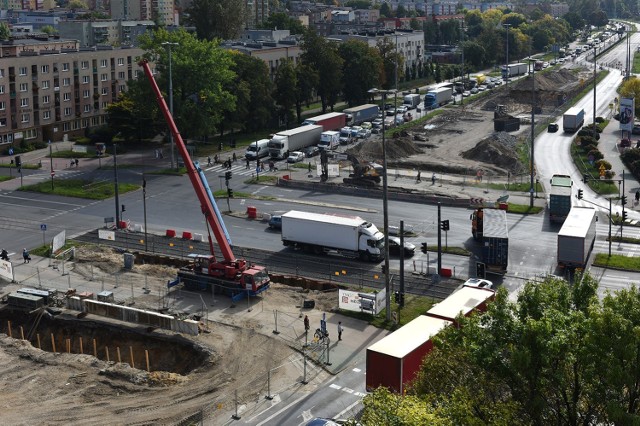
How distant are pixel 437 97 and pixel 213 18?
134 ft

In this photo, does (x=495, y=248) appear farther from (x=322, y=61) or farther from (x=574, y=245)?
(x=322, y=61)

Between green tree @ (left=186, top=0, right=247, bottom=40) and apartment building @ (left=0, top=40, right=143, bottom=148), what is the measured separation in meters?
36.3

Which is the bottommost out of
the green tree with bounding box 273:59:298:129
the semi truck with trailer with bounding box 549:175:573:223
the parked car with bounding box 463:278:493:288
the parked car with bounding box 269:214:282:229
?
the parked car with bounding box 463:278:493:288

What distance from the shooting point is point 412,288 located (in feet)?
159

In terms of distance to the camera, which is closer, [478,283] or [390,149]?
[478,283]

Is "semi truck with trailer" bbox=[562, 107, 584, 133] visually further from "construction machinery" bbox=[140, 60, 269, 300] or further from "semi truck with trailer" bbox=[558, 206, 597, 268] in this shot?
"construction machinery" bbox=[140, 60, 269, 300]

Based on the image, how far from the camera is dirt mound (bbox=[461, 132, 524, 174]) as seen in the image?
272 ft

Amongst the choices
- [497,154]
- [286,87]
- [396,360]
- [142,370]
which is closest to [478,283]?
[396,360]

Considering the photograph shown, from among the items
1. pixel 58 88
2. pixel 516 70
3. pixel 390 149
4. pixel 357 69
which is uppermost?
pixel 357 69

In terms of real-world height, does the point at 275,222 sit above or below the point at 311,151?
below

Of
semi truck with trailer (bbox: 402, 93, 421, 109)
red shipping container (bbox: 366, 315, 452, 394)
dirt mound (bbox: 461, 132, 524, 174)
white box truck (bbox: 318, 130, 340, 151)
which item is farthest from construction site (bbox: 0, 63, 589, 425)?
semi truck with trailer (bbox: 402, 93, 421, 109)

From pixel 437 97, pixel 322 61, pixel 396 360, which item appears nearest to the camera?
pixel 396 360

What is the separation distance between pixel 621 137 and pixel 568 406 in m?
83.0

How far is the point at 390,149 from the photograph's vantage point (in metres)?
88.4
